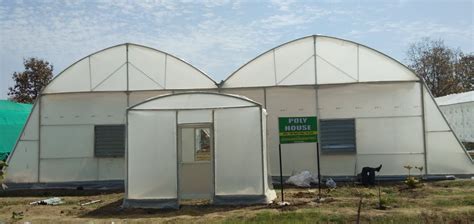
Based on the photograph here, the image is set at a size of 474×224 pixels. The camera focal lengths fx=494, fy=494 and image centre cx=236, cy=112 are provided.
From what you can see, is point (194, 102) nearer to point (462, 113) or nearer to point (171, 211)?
point (171, 211)

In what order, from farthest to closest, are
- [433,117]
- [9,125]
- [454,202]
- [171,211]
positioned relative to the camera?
1. [9,125]
2. [433,117]
3. [171,211]
4. [454,202]

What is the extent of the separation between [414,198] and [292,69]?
6.74 metres

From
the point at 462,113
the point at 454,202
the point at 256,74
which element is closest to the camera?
the point at 454,202

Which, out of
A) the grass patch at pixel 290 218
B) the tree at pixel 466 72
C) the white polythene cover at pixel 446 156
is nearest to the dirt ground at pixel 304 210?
the grass patch at pixel 290 218

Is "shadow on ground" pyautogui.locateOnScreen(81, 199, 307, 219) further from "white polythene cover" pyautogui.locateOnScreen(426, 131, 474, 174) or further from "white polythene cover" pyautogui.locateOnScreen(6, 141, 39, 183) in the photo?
"white polythene cover" pyautogui.locateOnScreen(426, 131, 474, 174)

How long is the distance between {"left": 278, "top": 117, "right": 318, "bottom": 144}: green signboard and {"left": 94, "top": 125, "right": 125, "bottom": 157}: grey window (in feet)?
24.0

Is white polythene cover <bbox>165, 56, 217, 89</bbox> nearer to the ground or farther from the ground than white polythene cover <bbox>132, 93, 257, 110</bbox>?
farther from the ground

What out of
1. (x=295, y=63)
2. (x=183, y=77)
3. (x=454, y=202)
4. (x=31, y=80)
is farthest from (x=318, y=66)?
(x=31, y=80)

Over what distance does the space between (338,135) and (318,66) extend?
258 centimetres

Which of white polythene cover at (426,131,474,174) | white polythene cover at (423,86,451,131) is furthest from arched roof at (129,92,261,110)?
white polythene cover at (426,131,474,174)

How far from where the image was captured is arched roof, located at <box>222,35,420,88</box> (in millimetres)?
17500

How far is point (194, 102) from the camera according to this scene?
1302 cm

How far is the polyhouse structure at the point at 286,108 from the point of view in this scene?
1719 centimetres

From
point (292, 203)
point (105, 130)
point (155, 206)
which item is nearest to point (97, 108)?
point (105, 130)
